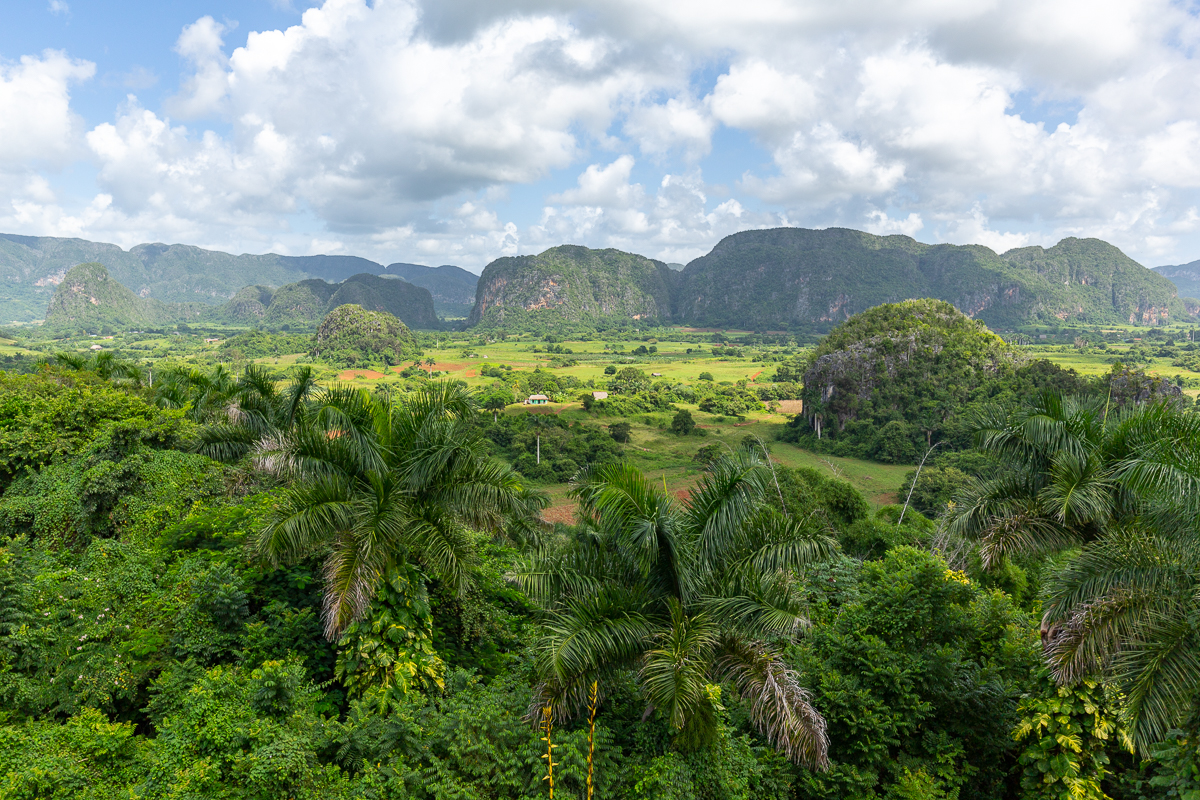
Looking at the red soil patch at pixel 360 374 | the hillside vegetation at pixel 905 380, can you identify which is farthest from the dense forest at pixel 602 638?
the red soil patch at pixel 360 374

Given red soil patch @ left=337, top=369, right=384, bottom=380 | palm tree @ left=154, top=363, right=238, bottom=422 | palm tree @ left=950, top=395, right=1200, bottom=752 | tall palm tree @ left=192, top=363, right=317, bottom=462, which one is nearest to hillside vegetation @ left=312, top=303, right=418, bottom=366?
red soil patch @ left=337, top=369, right=384, bottom=380

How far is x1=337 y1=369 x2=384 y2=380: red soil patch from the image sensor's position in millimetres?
80062

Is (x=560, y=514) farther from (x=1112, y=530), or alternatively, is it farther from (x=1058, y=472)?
(x=1112, y=530)

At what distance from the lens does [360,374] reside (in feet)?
273

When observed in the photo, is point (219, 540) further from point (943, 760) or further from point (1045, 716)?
point (1045, 716)

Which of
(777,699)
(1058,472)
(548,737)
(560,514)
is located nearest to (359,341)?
(560,514)

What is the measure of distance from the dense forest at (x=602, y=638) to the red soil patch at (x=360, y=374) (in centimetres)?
7449

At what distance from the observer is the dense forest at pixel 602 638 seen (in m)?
4.82

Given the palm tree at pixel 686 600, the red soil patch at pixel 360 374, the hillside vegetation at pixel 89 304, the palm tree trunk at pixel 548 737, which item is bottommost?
the red soil patch at pixel 360 374

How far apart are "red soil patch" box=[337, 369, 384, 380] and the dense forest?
244 feet

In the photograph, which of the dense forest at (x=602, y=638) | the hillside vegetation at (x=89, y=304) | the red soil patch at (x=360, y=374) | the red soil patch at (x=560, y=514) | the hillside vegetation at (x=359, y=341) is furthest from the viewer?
the hillside vegetation at (x=89, y=304)

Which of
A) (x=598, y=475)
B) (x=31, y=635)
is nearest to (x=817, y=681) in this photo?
(x=598, y=475)

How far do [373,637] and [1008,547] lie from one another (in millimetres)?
7202

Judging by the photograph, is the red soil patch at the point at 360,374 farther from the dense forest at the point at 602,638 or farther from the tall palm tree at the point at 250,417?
the dense forest at the point at 602,638
